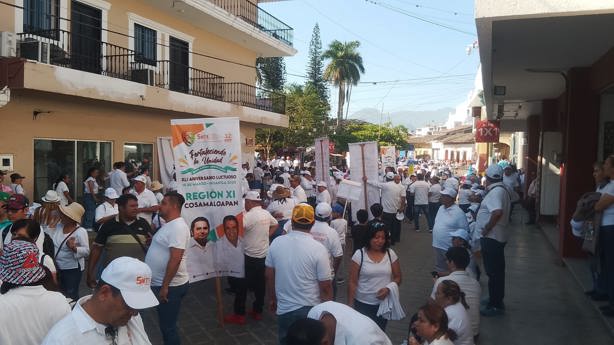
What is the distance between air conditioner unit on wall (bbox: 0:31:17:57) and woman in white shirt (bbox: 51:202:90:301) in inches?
308

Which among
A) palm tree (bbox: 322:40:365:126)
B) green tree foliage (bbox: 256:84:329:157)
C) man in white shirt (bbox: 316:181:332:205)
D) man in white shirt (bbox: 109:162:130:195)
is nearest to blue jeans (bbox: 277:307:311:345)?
man in white shirt (bbox: 316:181:332:205)

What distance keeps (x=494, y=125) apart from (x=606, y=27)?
55.6 ft

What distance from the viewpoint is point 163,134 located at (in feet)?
60.3

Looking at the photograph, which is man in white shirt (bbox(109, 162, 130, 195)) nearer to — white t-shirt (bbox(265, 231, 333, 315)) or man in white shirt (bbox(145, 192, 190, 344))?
man in white shirt (bbox(145, 192, 190, 344))

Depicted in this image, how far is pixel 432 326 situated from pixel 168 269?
2.51 m

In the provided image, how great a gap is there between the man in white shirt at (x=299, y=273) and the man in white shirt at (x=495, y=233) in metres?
3.31

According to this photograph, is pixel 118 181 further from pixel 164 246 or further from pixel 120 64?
pixel 164 246

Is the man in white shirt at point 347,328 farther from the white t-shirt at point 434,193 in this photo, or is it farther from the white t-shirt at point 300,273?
the white t-shirt at point 434,193

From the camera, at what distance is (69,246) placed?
5.65 metres

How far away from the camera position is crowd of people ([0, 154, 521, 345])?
8.69 ft

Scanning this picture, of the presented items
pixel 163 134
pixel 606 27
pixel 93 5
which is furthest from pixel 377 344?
pixel 163 134

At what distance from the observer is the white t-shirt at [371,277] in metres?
4.97

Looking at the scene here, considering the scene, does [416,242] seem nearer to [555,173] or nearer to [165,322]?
[555,173]

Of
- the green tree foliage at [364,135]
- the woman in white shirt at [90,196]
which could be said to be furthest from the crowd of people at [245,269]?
the green tree foliage at [364,135]
